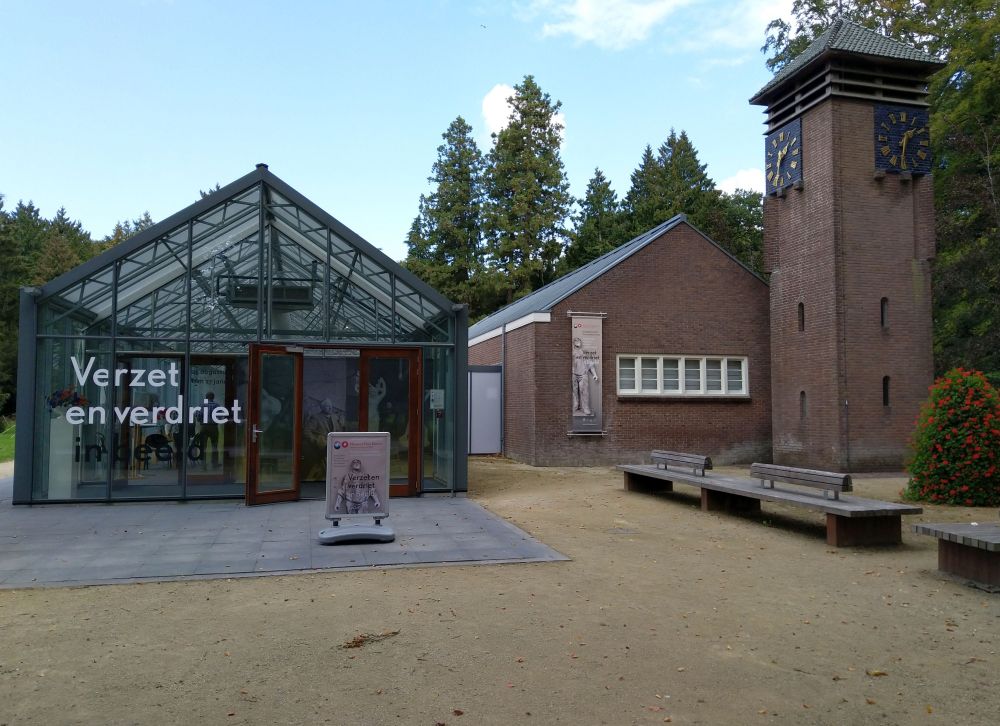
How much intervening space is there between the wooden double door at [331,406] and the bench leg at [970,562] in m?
8.07

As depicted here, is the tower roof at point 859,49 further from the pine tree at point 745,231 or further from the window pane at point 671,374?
the pine tree at point 745,231

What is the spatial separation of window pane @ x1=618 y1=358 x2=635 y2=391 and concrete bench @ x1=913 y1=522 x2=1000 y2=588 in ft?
42.4

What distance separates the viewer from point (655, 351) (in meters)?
20.8

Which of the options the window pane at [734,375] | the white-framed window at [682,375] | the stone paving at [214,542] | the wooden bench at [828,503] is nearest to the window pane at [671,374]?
the white-framed window at [682,375]

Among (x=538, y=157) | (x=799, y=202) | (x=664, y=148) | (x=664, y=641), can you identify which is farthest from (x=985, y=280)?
(x=664, y=148)

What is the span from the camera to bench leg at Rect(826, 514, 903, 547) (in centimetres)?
923

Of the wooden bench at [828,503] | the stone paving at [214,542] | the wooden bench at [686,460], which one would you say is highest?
the wooden bench at [686,460]

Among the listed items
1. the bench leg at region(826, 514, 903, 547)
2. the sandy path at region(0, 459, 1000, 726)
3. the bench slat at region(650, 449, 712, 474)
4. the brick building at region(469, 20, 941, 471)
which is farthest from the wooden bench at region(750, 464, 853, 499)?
the brick building at region(469, 20, 941, 471)

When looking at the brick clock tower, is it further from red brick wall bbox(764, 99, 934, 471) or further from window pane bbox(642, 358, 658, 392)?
window pane bbox(642, 358, 658, 392)

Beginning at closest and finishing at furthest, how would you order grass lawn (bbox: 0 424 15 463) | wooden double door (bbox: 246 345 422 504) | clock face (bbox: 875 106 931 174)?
wooden double door (bbox: 246 345 422 504) < clock face (bbox: 875 106 931 174) < grass lawn (bbox: 0 424 15 463)

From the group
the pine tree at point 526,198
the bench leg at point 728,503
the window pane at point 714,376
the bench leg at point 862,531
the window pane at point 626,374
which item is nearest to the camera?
the bench leg at point 862,531

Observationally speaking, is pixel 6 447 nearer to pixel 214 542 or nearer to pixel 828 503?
pixel 214 542

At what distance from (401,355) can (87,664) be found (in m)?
8.76

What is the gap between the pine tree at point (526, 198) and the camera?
4409 cm
